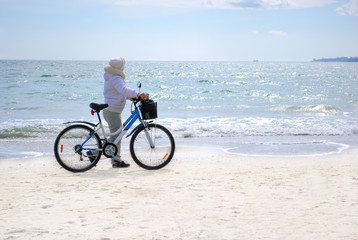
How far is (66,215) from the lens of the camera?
4137 millimetres

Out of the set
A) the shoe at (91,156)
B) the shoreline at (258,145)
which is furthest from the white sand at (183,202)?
the shoreline at (258,145)

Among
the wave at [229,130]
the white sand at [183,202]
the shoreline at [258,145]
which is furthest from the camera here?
the wave at [229,130]

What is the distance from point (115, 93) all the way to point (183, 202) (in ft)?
8.14

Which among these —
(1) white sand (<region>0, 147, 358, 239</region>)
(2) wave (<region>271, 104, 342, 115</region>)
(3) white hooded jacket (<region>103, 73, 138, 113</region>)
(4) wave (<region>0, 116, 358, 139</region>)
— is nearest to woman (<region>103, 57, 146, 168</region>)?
(3) white hooded jacket (<region>103, 73, 138, 113</region>)

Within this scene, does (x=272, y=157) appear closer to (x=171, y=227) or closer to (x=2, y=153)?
(x=171, y=227)

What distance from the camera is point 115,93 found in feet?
21.0

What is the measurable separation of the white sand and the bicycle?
0.23m

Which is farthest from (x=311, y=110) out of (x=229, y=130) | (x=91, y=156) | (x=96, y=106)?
(x=96, y=106)

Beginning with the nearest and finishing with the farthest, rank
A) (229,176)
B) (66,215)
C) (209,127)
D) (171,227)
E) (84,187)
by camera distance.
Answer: (171,227), (66,215), (84,187), (229,176), (209,127)

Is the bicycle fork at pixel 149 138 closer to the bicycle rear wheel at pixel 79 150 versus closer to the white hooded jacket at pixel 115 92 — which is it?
the white hooded jacket at pixel 115 92

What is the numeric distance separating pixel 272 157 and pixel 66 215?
4602 millimetres

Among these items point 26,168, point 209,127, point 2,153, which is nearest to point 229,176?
point 26,168

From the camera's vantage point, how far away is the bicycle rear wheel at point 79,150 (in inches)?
245

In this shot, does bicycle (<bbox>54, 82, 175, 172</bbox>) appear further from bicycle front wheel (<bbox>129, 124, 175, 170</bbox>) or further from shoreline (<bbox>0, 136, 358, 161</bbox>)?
shoreline (<bbox>0, 136, 358, 161</bbox>)
